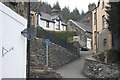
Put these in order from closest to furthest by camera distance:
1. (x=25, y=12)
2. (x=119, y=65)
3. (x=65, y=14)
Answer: (x=25, y=12), (x=119, y=65), (x=65, y=14)

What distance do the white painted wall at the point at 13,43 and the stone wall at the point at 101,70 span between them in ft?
35.5

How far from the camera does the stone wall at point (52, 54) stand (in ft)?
97.3

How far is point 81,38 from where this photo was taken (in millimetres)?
65812

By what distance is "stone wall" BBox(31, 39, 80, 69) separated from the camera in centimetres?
2966

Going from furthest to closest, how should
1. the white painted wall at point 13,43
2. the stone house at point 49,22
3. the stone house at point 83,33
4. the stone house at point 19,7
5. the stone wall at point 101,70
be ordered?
the stone house at point 83,33
the stone house at point 49,22
the stone wall at point 101,70
the stone house at point 19,7
the white painted wall at point 13,43

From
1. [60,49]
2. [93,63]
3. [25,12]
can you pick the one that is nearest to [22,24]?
[25,12]

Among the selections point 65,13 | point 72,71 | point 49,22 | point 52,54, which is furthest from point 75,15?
point 72,71

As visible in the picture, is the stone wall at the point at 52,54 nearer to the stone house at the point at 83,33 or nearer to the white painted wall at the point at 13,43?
the white painted wall at the point at 13,43

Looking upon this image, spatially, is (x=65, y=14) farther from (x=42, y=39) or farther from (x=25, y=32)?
(x=25, y=32)

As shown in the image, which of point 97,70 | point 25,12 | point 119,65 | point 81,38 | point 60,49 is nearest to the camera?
point 25,12

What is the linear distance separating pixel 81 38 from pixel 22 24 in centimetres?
5529

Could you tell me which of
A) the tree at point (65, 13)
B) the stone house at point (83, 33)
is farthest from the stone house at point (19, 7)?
the tree at point (65, 13)

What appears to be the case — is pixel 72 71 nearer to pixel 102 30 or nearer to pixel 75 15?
pixel 102 30

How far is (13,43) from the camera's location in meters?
9.63
